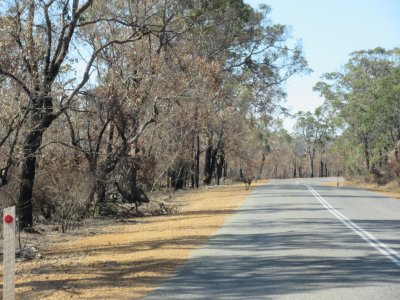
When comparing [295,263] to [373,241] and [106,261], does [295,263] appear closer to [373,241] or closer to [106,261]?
[373,241]

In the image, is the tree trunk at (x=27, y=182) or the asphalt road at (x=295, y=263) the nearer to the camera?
the asphalt road at (x=295, y=263)

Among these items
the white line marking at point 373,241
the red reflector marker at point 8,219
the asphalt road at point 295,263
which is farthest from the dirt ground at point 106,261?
the white line marking at point 373,241

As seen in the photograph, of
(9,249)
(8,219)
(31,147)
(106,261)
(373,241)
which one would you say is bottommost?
(106,261)

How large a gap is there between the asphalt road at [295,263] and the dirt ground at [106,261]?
49 cm

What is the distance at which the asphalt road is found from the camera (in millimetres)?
7984

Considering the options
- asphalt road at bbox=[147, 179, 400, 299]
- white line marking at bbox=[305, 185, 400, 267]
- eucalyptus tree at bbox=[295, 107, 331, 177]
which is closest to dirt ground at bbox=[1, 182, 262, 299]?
asphalt road at bbox=[147, 179, 400, 299]

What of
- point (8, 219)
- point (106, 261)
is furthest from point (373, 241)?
point (8, 219)

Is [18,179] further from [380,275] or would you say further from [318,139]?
[318,139]

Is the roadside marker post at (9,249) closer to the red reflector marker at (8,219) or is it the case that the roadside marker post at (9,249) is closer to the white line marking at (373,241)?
the red reflector marker at (8,219)

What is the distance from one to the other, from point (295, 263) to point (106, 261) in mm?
3982

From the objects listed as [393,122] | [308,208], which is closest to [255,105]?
[393,122]

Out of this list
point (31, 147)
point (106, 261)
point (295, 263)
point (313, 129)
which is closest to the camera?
point (295, 263)

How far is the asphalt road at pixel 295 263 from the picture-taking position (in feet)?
26.2

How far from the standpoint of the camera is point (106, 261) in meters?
11.7
